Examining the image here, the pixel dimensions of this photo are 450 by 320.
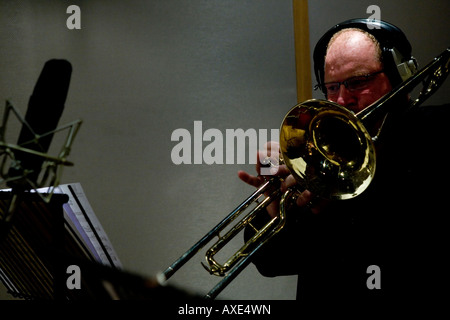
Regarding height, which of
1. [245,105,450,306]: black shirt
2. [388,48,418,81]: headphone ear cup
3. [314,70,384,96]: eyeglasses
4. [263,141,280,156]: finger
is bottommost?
[245,105,450,306]: black shirt

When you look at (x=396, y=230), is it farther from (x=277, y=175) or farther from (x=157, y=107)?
(x=157, y=107)

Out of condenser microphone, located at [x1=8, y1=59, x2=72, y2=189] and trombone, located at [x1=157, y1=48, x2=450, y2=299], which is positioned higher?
trombone, located at [x1=157, y1=48, x2=450, y2=299]

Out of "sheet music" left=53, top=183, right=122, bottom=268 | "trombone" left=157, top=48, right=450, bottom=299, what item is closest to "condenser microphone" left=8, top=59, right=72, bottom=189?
"sheet music" left=53, top=183, right=122, bottom=268

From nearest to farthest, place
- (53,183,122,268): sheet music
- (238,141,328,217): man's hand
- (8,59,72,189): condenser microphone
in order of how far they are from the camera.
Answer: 1. (8,59,72,189): condenser microphone
2. (53,183,122,268): sheet music
3. (238,141,328,217): man's hand

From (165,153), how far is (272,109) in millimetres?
737

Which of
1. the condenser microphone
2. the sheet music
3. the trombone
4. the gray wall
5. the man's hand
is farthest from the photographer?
the gray wall

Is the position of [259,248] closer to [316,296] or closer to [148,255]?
[316,296]

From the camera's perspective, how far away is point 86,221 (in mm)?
1357

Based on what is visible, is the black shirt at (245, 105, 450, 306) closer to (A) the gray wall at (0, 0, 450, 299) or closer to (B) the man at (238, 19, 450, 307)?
(B) the man at (238, 19, 450, 307)

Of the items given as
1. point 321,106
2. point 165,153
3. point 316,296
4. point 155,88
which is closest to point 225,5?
point 155,88

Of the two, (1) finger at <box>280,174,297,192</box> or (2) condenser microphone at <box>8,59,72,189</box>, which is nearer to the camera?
(2) condenser microphone at <box>8,59,72,189</box>

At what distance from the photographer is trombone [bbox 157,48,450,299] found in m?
1.43

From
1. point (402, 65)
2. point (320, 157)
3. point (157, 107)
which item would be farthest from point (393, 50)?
point (157, 107)

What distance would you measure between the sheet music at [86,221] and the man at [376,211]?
0.64m
